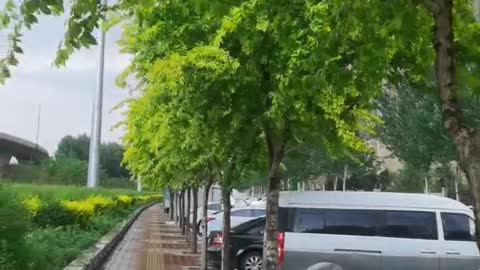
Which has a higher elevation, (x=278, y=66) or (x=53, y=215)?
(x=278, y=66)

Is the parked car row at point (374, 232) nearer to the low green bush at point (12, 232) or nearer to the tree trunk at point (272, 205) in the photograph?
the tree trunk at point (272, 205)

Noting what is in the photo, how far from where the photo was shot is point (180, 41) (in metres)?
9.12

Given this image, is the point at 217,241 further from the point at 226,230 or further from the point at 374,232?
the point at 374,232

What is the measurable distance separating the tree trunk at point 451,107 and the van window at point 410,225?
10150mm

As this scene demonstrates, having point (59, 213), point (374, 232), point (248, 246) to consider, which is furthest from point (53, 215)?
point (374, 232)

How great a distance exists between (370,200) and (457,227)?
5.21 ft

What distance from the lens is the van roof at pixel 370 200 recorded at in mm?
13781

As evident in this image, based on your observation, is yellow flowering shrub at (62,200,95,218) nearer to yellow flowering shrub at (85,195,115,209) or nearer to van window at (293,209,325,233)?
yellow flowering shrub at (85,195,115,209)

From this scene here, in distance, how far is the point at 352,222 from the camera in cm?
1374

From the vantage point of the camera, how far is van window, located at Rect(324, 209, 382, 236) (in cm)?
1366

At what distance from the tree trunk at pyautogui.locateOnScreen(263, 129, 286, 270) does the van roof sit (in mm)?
3693

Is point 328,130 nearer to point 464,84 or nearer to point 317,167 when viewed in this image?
point 464,84

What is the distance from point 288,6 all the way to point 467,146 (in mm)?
3611

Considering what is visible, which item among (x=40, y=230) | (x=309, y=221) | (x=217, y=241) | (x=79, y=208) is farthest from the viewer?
(x=79, y=208)
